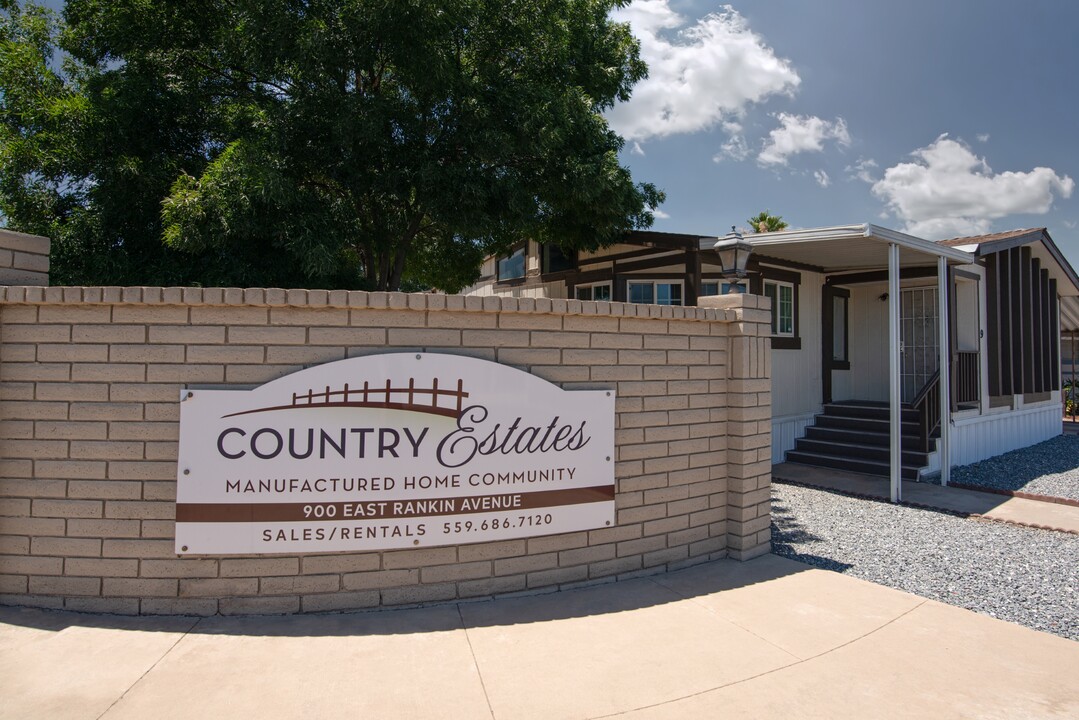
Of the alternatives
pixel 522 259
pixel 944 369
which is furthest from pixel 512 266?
pixel 944 369

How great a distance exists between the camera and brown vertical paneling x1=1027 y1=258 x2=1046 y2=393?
12688mm

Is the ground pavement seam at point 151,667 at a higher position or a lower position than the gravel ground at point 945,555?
higher

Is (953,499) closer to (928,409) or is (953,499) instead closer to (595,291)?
(928,409)

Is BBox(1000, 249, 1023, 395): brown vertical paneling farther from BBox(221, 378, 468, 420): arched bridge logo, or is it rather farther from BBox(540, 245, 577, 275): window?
BBox(221, 378, 468, 420): arched bridge logo

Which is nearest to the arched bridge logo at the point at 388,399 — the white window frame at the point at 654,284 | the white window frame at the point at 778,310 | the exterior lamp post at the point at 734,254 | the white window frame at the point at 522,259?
the exterior lamp post at the point at 734,254

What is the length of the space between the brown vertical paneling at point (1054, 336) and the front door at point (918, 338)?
5.32 m

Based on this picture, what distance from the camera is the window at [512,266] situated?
13.5 meters

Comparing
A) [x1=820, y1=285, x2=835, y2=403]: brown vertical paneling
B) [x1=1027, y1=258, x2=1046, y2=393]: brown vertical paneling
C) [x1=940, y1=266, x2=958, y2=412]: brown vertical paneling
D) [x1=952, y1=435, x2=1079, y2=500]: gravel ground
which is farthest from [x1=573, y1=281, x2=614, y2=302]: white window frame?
[x1=1027, y1=258, x2=1046, y2=393]: brown vertical paneling

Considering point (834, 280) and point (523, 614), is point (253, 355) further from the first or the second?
point (834, 280)

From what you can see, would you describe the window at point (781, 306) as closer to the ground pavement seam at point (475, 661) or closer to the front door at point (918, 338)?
the front door at point (918, 338)

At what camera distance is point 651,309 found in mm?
4840

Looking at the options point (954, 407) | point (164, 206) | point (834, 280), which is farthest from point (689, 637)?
point (834, 280)

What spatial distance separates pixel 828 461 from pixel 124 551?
9.19 meters

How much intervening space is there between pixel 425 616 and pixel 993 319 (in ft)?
37.8
